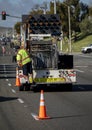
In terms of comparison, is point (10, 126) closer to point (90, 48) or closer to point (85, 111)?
point (85, 111)

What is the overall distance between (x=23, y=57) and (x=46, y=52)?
139 centimetres

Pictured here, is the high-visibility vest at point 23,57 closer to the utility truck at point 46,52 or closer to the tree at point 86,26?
the utility truck at point 46,52

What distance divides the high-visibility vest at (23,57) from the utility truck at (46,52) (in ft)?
1.23

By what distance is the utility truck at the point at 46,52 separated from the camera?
22.6m

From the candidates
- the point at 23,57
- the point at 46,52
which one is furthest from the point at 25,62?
the point at 46,52

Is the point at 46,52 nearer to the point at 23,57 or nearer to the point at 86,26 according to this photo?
the point at 23,57

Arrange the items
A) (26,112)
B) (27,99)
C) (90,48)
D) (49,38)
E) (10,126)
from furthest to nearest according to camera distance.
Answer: (90,48) → (49,38) → (27,99) → (26,112) → (10,126)

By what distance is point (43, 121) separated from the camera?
13.3 meters

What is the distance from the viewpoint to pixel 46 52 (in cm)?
2364

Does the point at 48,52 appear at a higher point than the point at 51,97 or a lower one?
higher

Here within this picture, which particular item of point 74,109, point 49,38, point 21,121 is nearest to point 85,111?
point 74,109

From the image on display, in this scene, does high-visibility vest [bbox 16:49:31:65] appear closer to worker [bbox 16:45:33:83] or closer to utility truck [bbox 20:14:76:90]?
worker [bbox 16:45:33:83]

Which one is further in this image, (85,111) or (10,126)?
(85,111)

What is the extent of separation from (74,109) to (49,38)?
881 cm
